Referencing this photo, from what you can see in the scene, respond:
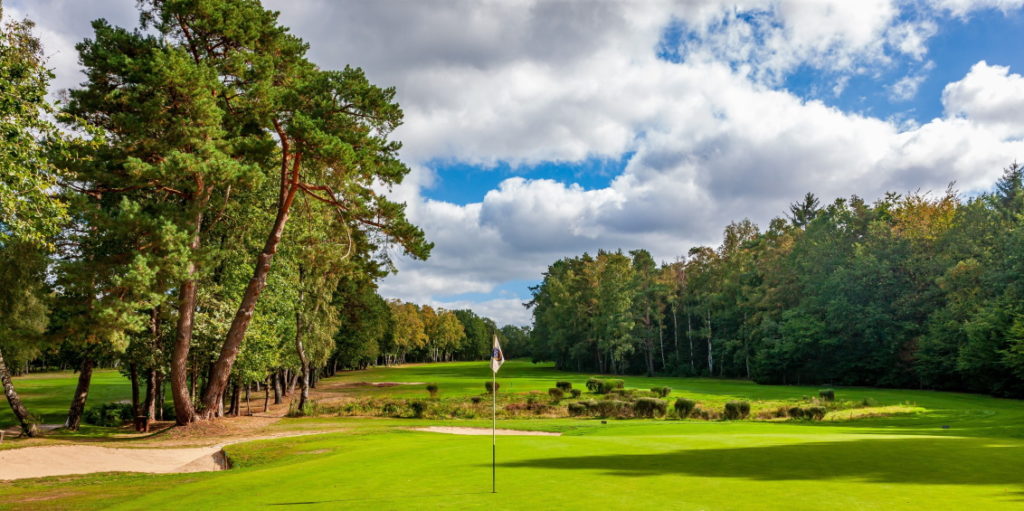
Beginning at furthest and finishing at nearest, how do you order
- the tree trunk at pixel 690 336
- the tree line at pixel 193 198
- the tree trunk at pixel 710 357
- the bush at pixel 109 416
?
1. the tree trunk at pixel 690 336
2. the tree trunk at pixel 710 357
3. the bush at pixel 109 416
4. the tree line at pixel 193 198

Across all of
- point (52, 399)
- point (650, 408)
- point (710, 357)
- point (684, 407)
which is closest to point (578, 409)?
point (650, 408)

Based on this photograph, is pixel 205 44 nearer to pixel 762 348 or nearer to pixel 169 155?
pixel 169 155

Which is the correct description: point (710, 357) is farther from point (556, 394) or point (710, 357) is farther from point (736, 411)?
point (736, 411)

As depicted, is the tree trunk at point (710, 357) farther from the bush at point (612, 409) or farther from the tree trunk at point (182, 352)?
the tree trunk at point (182, 352)

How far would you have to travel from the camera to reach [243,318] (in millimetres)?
27484

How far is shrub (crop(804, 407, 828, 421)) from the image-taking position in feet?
94.4

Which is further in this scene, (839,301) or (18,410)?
(839,301)

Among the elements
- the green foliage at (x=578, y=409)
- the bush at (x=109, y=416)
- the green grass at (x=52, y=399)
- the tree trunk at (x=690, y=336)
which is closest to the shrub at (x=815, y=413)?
the green foliage at (x=578, y=409)

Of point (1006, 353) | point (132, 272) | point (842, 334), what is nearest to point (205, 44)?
point (132, 272)

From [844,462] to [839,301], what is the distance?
156ft

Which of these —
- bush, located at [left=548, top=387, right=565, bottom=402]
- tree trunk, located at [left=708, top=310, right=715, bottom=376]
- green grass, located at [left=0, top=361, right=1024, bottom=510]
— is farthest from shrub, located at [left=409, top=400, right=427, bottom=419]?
tree trunk, located at [left=708, top=310, right=715, bottom=376]

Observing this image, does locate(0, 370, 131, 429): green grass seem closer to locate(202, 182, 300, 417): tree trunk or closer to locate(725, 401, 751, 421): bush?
locate(202, 182, 300, 417): tree trunk

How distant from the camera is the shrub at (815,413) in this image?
28.8 metres

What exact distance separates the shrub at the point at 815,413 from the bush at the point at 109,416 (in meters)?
38.3
